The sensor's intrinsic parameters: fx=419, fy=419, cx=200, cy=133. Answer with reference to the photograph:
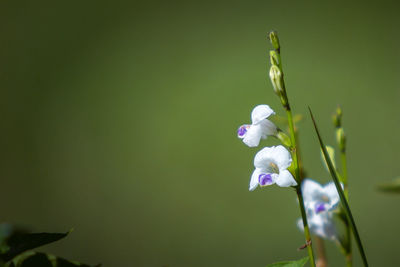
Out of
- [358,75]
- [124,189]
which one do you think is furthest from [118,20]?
[358,75]

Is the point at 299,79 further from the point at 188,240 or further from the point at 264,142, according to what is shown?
the point at 188,240

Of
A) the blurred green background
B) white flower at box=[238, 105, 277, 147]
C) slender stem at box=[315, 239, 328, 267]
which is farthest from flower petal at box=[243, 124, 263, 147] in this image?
the blurred green background

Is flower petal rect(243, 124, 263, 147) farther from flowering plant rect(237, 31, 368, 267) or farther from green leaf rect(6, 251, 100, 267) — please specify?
green leaf rect(6, 251, 100, 267)

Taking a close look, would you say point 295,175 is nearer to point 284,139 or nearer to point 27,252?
point 284,139

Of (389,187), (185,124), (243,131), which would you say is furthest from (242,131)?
(185,124)

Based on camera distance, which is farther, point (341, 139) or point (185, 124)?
point (185, 124)

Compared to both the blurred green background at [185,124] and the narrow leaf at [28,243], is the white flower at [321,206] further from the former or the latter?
the blurred green background at [185,124]
